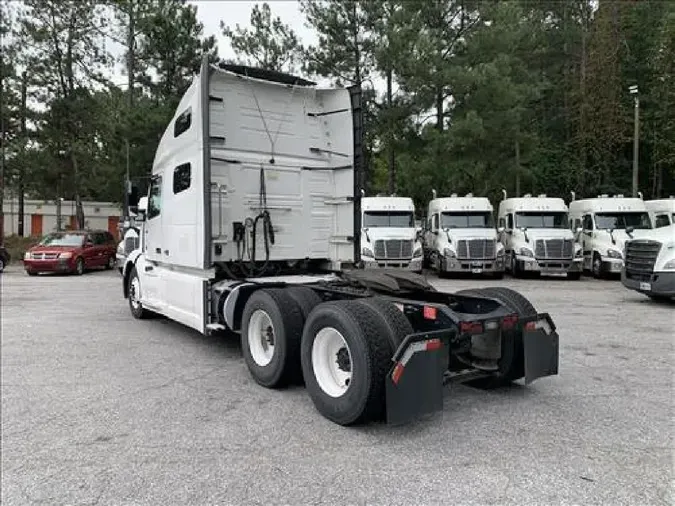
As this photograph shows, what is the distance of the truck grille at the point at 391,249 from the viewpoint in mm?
17984

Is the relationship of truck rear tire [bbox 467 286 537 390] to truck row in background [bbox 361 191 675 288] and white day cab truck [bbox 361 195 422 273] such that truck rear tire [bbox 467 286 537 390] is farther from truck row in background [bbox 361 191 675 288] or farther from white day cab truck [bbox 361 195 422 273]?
truck row in background [bbox 361 191 675 288]

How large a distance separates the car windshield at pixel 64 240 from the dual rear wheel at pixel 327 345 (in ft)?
58.1

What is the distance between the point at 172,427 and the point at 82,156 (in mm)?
27965

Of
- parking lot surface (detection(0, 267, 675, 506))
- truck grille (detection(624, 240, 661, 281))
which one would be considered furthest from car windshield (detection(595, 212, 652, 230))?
parking lot surface (detection(0, 267, 675, 506))

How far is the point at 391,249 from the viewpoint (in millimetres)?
18031

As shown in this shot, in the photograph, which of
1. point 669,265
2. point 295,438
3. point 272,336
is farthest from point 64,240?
point 295,438

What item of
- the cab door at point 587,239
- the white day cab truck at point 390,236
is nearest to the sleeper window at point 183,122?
the white day cab truck at point 390,236

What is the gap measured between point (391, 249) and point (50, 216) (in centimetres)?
4366

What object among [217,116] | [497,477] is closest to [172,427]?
[497,477]

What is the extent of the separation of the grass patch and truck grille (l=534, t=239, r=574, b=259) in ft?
73.9

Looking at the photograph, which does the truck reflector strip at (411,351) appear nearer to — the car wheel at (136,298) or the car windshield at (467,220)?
the car wheel at (136,298)

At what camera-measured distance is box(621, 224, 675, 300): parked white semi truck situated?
11.3m

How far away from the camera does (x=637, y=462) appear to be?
3.97 meters

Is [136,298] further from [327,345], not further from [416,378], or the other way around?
[416,378]
